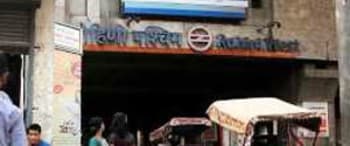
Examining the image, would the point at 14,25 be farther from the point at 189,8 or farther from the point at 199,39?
the point at 199,39

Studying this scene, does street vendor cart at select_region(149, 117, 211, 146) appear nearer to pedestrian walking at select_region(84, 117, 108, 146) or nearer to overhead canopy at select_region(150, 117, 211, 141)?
overhead canopy at select_region(150, 117, 211, 141)

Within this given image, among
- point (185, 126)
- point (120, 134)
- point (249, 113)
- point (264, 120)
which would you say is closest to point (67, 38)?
point (185, 126)

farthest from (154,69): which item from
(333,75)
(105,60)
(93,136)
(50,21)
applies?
(93,136)

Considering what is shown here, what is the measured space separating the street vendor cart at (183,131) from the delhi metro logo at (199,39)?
255cm

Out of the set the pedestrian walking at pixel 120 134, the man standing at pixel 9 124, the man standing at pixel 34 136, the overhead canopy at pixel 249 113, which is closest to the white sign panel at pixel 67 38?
the overhead canopy at pixel 249 113

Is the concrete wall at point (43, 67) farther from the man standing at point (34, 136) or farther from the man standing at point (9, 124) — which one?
the man standing at point (9, 124)

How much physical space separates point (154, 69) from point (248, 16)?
2.61 m

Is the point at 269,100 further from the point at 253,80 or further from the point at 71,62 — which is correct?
the point at 253,80

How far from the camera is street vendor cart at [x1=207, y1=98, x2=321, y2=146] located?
37.1ft

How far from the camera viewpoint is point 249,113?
11500 millimetres

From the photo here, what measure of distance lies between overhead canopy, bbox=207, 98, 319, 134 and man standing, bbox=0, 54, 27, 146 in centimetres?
643

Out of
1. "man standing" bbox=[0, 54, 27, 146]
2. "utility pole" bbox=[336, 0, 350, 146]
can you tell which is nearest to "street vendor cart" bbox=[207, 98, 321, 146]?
"utility pole" bbox=[336, 0, 350, 146]

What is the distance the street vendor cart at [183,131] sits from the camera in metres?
13.1

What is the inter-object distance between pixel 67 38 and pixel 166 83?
702 cm
